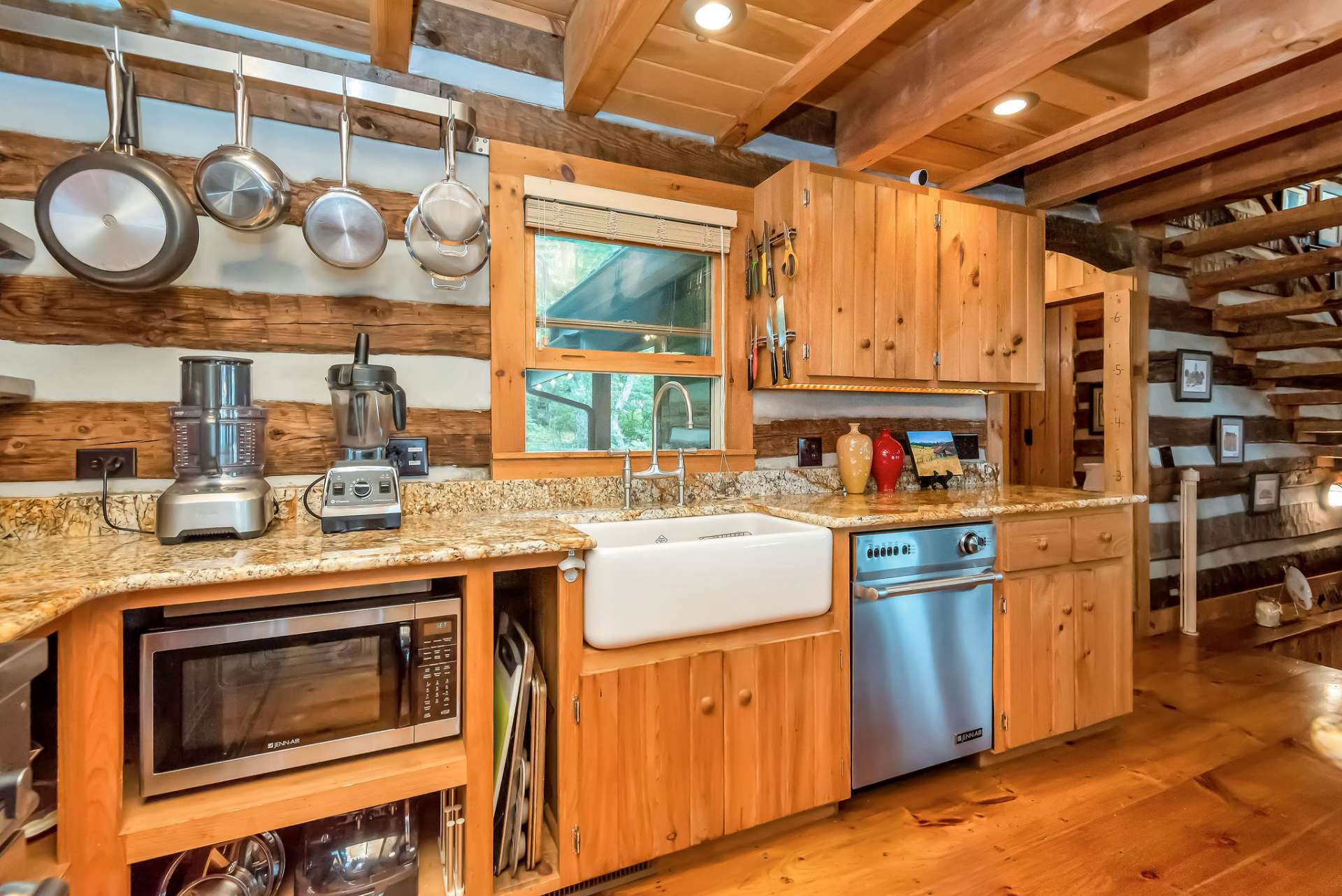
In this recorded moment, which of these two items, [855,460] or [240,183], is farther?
[855,460]

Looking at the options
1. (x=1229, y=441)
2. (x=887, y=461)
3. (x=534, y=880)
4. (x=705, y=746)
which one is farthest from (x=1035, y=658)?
(x=1229, y=441)

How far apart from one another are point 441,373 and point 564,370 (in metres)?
0.41

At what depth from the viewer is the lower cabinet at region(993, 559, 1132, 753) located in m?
2.16

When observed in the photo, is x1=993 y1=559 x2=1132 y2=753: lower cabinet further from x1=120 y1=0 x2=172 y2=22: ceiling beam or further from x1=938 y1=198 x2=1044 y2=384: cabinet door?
x1=120 y1=0 x2=172 y2=22: ceiling beam

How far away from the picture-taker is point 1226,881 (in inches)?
63.7

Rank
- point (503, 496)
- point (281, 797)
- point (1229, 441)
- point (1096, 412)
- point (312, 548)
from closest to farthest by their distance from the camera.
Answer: point (281, 797)
point (312, 548)
point (503, 496)
point (1229, 441)
point (1096, 412)

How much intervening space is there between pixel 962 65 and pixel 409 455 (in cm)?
222

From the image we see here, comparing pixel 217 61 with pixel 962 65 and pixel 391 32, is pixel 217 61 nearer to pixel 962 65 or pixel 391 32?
pixel 391 32

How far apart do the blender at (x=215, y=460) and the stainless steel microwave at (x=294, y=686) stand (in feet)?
1.02

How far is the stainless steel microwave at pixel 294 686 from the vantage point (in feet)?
4.09

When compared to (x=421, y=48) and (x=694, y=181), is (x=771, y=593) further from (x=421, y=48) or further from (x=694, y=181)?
(x=421, y=48)

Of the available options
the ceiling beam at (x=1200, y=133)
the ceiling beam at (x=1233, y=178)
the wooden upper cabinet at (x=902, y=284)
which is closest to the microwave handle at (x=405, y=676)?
the wooden upper cabinet at (x=902, y=284)

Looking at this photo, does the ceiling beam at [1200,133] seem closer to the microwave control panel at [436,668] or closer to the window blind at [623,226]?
the window blind at [623,226]

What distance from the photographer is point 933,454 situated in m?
2.87
